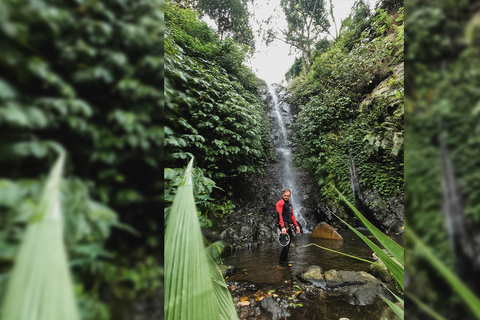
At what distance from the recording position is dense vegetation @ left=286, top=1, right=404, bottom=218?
3.98 m

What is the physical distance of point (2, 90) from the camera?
0.49 ft

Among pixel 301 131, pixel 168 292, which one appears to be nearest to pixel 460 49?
pixel 168 292

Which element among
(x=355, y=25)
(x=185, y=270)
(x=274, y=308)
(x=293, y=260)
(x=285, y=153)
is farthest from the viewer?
(x=285, y=153)

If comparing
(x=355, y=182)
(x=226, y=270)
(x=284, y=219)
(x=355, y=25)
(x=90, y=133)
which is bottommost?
(x=226, y=270)

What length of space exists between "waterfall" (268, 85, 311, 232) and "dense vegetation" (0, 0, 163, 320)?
5.14 metres

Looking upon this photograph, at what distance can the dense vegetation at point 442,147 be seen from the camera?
0.59 ft

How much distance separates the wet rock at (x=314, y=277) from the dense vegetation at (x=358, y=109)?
9.10 feet

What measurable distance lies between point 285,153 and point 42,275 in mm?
6515

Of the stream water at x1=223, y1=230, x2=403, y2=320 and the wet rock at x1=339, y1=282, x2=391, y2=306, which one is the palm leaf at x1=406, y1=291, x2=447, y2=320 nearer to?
the stream water at x1=223, y1=230, x2=403, y2=320

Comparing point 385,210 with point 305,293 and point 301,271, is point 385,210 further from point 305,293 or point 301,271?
point 305,293

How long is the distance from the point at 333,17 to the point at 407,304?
19.3ft

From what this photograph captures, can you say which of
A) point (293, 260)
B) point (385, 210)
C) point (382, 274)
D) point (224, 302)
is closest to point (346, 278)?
point (382, 274)

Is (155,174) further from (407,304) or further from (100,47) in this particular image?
(407,304)

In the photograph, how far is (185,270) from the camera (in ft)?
1.18
